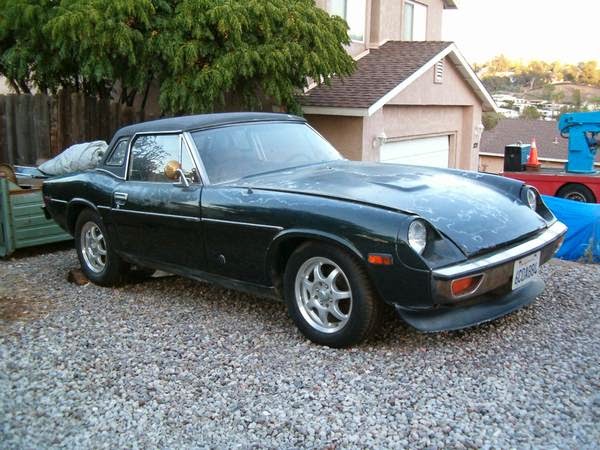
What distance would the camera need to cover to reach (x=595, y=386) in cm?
350

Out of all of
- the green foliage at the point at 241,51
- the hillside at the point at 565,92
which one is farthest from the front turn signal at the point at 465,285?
the hillside at the point at 565,92

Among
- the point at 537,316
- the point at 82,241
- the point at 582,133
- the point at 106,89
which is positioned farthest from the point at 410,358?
the point at 582,133

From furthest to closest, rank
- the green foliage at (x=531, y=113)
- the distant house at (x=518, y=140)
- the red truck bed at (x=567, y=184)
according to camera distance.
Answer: the green foliage at (x=531, y=113)
the distant house at (x=518, y=140)
the red truck bed at (x=567, y=184)

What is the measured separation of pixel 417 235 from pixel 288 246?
37.0 inches

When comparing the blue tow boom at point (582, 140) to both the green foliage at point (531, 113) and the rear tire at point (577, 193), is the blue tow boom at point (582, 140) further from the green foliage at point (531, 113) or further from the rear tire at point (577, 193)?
the green foliage at point (531, 113)

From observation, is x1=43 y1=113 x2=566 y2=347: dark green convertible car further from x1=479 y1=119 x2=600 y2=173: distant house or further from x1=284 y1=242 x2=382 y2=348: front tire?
x1=479 y1=119 x2=600 y2=173: distant house

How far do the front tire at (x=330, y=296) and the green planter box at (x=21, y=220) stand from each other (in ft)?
13.4

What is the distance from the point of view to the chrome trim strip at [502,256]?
362 centimetres

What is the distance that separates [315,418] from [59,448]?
4.08ft

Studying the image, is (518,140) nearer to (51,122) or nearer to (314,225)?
(51,122)

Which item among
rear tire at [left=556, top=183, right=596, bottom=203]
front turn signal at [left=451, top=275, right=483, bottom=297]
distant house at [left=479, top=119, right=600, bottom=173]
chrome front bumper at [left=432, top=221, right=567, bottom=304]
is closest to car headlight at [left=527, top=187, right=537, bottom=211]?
chrome front bumper at [left=432, top=221, right=567, bottom=304]

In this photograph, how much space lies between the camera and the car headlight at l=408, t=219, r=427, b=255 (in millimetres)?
3656

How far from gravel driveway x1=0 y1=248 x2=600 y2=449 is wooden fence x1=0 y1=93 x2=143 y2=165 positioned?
5838mm

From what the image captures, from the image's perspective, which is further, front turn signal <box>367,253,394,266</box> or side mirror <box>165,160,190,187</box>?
side mirror <box>165,160,190,187</box>
